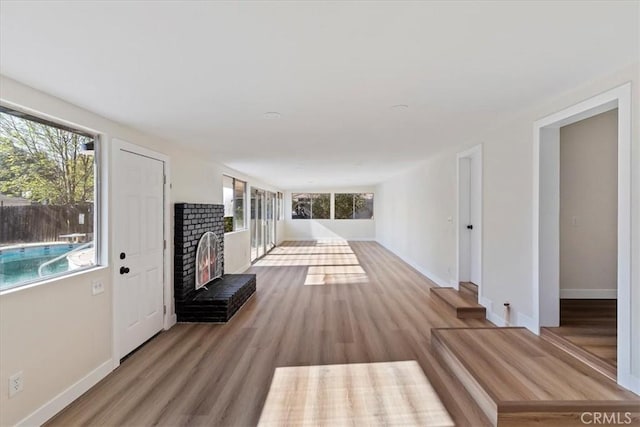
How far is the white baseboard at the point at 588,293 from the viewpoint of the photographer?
394 centimetres

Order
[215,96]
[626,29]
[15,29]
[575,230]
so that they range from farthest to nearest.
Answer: [575,230], [215,96], [626,29], [15,29]

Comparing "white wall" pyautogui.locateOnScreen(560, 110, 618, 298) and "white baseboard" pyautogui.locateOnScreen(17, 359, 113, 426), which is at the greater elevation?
"white wall" pyautogui.locateOnScreen(560, 110, 618, 298)

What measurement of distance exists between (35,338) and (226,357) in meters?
1.52

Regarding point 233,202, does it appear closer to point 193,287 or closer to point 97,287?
point 193,287

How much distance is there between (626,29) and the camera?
5.40ft

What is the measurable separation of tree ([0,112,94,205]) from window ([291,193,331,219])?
1108 cm

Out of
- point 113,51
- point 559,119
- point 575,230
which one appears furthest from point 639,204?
point 113,51

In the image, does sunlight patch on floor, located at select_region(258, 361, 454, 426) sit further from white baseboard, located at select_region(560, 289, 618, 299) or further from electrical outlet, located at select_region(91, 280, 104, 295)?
white baseboard, located at select_region(560, 289, 618, 299)

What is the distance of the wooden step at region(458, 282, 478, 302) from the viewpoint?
14.8 feet

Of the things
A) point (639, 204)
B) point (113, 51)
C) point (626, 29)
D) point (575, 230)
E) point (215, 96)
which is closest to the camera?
point (626, 29)

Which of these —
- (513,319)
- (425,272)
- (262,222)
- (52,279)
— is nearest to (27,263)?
(52,279)

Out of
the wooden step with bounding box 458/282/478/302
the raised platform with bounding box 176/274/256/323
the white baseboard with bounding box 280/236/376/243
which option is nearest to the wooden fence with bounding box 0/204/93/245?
the raised platform with bounding box 176/274/256/323

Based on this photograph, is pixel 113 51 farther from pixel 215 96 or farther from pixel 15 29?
pixel 215 96

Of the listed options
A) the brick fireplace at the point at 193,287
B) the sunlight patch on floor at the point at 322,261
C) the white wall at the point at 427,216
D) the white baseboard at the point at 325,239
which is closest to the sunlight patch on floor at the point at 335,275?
the sunlight patch on floor at the point at 322,261
